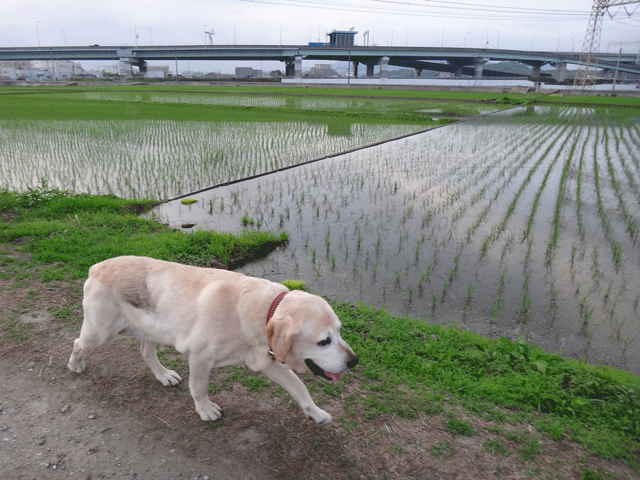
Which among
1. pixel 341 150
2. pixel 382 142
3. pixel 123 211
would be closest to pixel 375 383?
pixel 123 211

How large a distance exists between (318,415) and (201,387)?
2.67ft

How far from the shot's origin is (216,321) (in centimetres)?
261

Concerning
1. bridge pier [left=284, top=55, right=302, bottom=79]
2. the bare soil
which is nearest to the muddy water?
the bare soil

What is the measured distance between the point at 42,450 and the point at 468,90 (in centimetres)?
4943

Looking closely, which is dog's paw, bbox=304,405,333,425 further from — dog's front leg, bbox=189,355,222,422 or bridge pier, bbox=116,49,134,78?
bridge pier, bbox=116,49,134,78

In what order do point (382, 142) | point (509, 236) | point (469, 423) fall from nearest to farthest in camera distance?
point (469, 423), point (509, 236), point (382, 142)

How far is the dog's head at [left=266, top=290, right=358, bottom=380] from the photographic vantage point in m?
2.38

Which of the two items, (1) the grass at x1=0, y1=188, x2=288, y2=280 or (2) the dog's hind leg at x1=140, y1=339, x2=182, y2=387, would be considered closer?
(2) the dog's hind leg at x1=140, y1=339, x2=182, y2=387

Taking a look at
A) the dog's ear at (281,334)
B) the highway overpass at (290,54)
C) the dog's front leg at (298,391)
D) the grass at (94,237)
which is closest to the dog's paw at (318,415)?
the dog's front leg at (298,391)

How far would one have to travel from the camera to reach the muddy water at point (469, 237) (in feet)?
15.5

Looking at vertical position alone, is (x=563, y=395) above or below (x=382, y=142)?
below

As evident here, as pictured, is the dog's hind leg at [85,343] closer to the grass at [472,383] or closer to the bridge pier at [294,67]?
the grass at [472,383]

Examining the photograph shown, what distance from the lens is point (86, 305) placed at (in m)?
2.93

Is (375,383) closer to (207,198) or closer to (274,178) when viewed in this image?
(207,198)
